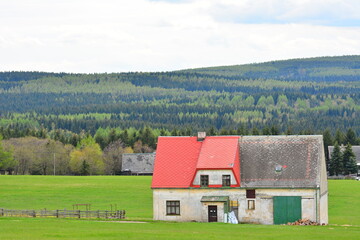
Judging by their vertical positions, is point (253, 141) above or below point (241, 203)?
above

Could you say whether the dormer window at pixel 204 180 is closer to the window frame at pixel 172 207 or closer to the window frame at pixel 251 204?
the window frame at pixel 172 207

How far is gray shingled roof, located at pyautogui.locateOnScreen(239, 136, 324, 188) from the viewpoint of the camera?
6034cm

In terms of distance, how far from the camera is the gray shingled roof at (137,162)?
551 ft

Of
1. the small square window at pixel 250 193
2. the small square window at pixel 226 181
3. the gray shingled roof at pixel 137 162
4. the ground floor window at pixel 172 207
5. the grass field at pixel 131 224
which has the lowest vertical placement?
the grass field at pixel 131 224

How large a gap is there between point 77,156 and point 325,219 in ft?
344

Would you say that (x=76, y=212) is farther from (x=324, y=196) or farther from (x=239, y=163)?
(x=324, y=196)

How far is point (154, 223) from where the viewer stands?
55.8 meters

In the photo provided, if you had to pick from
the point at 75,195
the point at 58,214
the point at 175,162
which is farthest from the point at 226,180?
the point at 75,195

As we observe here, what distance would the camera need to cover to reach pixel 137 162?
552ft

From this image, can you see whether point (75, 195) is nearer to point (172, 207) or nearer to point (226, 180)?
point (172, 207)

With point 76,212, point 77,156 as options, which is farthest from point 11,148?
point 76,212

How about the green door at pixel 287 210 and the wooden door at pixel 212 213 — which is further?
the wooden door at pixel 212 213

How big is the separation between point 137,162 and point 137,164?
15.0 inches

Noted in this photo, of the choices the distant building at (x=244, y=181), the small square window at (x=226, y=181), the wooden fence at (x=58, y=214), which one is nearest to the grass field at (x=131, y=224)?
the distant building at (x=244, y=181)
